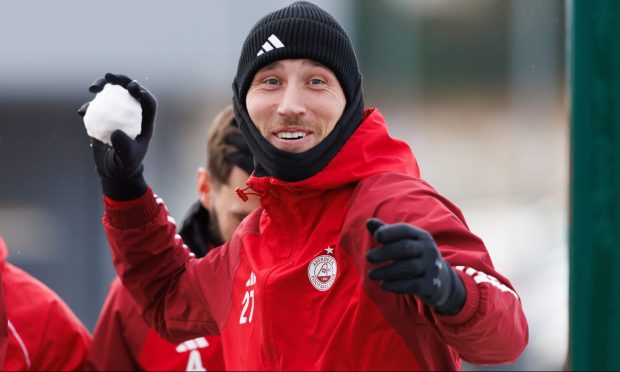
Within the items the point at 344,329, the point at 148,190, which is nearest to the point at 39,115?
the point at 148,190

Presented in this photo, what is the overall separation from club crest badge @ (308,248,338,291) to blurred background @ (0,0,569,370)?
928mm

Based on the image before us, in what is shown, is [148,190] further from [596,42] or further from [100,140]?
[596,42]

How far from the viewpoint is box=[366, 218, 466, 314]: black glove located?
151 centimetres

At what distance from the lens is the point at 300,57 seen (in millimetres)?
1992

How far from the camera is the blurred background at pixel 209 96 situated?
2.96m

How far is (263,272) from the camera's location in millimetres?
Result: 1983

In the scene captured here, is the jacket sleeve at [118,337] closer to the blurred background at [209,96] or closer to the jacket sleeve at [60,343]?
the jacket sleeve at [60,343]

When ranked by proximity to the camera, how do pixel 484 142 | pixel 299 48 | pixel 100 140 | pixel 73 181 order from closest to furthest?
1. pixel 299 48
2. pixel 100 140
3. pixel 73 181
4. pixel 484 142

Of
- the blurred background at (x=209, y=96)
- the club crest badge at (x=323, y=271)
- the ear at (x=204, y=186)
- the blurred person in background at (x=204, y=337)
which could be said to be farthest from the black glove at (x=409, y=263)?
the ear at (x=204, y=186)

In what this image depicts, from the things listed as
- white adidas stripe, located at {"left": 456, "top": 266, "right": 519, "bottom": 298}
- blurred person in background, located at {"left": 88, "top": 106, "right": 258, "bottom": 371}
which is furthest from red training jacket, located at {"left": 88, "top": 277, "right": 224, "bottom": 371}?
white adidas stripe, located at {"left": 456, "top": 266, "right": 519, "bottom": 298}

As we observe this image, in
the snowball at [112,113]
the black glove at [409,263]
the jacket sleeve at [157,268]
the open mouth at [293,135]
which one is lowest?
the jacket sleeve at [157,268]

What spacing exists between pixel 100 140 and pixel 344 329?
73cm

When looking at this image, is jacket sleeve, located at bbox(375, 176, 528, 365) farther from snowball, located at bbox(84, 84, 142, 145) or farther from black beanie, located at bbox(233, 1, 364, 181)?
snowball, located at bbox(84, 84, 142, 145)

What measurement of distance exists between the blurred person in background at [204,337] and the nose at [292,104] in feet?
3.40
